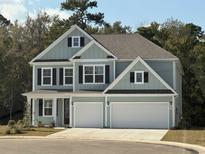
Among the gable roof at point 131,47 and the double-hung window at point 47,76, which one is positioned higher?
the gable roof at point 131,47

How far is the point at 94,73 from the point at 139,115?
5983 millimetres

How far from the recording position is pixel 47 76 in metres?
50.9

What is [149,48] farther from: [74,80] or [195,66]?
[195,66]

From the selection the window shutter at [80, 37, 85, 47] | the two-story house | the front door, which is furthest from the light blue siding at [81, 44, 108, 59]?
the front door

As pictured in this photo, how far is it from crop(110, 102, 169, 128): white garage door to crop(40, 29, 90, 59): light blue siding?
24.8 feet

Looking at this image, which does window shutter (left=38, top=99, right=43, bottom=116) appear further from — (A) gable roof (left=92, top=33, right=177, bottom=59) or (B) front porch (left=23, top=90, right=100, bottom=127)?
(A) gable roof (left=92, top=33, right=177, bottom=59)

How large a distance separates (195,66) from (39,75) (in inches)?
843

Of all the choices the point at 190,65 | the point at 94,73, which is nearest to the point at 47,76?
the point at 94,73

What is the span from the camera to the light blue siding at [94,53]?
160 feet

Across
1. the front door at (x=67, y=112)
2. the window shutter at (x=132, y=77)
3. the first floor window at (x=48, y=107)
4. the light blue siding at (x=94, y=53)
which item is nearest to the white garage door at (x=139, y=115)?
the window shutter at (x=132, y=77)

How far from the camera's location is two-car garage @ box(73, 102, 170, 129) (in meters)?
45.7

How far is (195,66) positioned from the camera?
63594 millimetres

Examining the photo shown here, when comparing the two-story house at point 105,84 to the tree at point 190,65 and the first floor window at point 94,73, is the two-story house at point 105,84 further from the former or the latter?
the tree at point 190,65

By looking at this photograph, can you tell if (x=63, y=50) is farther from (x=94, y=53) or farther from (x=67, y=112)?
(x=67, y=112)
